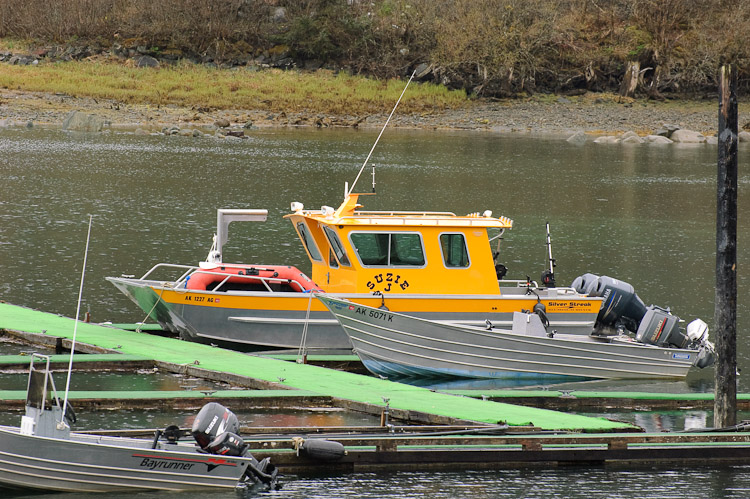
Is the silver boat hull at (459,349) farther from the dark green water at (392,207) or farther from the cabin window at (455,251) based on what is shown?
the cabin window at (455,251)

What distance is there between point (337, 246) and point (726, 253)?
21.6ft

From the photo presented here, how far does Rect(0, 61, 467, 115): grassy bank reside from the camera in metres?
71.7

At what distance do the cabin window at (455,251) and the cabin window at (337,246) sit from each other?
1571 millimetres

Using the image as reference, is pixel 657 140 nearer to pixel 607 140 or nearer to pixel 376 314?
pixel 607 140

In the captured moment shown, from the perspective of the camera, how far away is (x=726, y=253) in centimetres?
1410

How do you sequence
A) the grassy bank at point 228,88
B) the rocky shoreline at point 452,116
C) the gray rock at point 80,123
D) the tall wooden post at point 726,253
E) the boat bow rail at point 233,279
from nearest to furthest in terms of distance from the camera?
the tall wooden post at point 726,253
the boat bow rail at point 233,279
the gray rock at point 80,123
the rocky shoreline at point 452,116
the grassy bank at point 228,88

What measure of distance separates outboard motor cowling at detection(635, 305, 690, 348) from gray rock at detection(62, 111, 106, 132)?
4928 centimetres

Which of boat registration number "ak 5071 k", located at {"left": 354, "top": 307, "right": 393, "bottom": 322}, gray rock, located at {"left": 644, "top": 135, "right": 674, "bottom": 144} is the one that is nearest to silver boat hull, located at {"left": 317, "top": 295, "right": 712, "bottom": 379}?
boat registration number "ak 5071 k", located at {"left": 354, "top": 307, "right": 393, "bottom": 322}

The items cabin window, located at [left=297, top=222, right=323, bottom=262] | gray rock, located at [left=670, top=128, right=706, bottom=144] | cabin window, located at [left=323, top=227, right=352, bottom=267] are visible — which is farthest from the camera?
gray rock, located at [left=670, top=128, right=706, bottom=144]

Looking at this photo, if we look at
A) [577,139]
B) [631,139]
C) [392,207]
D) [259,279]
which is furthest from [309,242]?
[631,139]

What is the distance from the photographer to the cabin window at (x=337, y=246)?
18.2 m

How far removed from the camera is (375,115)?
75.6 metres

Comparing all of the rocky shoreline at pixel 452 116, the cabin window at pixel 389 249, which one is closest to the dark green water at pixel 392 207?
the cabin window at pixel 389 249

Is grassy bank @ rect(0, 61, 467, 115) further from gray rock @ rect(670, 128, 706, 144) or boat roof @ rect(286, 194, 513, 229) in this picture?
boat roof @ rect(286, 194, 513, 229)
